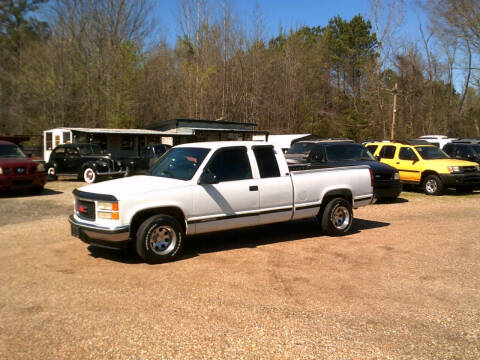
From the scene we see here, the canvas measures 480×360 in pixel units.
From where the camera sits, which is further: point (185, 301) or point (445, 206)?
point (445, 206)

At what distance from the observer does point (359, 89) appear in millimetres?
45812

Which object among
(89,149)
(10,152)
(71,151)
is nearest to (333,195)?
(10,152)

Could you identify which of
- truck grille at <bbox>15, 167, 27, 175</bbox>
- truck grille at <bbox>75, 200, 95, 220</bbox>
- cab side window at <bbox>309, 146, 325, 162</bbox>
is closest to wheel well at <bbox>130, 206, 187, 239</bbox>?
truck grille at <bbox>75, 200, 95, 220</bbox>

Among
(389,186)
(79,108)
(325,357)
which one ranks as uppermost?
(79,108)

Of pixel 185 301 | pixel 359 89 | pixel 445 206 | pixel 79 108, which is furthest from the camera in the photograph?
pixel 359 89

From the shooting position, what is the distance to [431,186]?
49.1 ft

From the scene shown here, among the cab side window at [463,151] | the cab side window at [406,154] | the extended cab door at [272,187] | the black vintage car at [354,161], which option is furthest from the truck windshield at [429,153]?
the extended cab door at [272,187]

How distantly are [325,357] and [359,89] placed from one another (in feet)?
148

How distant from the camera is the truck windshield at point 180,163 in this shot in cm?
679

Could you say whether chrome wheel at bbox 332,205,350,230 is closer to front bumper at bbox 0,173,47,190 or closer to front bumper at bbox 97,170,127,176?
front bumper at bbox 0,173,47,190

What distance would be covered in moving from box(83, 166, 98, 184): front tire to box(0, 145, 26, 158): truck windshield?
3330mm

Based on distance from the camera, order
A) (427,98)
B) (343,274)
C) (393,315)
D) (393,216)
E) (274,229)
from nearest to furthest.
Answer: (393,315) < (343,274) < (274,229) < (393,216) < (427,98)

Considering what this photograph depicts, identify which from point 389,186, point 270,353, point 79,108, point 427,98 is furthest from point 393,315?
point 427,98

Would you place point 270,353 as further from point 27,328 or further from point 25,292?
point 25,292
